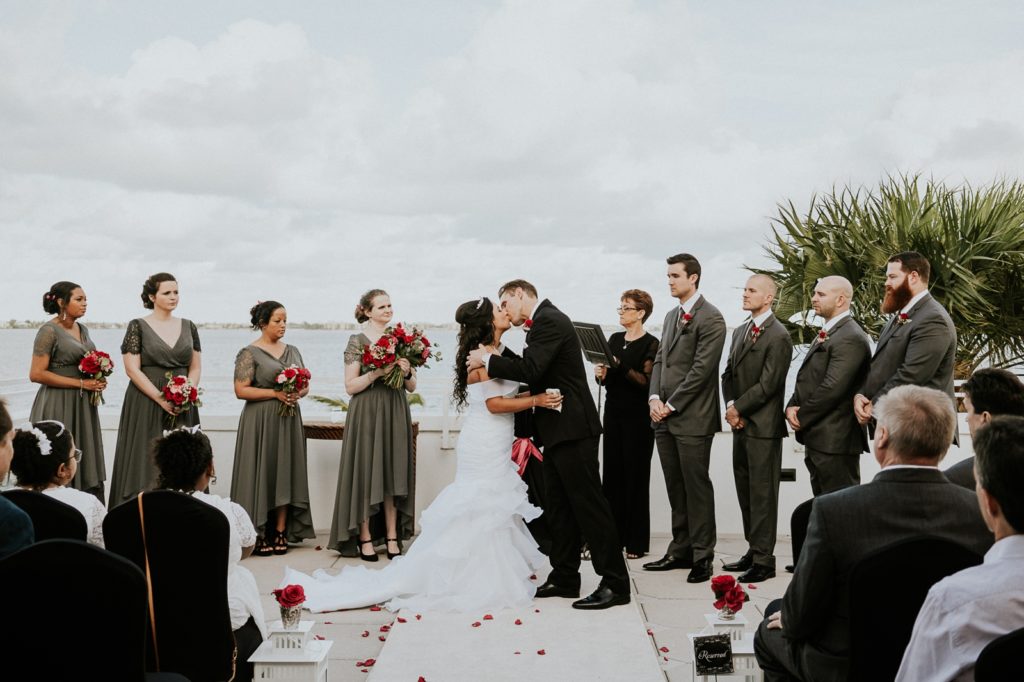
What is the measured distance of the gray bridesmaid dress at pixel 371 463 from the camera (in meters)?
6.27

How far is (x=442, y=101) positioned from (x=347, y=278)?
27654mm

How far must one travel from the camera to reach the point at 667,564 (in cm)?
604

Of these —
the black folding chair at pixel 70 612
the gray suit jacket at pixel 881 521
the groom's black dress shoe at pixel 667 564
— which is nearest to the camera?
the black folding chair at pixel 70 612

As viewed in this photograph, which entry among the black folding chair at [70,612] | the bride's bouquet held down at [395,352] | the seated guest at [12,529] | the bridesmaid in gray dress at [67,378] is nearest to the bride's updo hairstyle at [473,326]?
the bride's bouquet held down at [395,352]

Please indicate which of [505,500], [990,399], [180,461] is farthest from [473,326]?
[990,399]

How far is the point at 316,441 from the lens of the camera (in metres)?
7.19

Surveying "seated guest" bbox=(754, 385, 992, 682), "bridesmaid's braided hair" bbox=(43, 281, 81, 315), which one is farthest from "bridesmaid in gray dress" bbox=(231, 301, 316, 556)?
"seated guest" bbox=(754, 385, 992, 682)

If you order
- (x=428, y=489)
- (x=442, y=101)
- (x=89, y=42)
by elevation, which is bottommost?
(x=428, y=489)

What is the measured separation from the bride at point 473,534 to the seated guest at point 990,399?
2.19m

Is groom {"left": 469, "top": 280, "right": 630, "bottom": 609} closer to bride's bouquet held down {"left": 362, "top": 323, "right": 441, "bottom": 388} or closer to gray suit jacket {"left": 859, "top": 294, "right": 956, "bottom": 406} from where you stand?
bride's bouquet held down {"left": 362, "top": 323, "right": 441, "bottom": 388}

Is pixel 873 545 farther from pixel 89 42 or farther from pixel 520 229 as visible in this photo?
pixel 520 229

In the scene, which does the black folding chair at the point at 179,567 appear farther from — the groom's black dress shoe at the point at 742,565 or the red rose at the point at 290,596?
the groom's black dress shoe at the point at 742,565

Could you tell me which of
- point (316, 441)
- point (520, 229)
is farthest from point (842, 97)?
point (520, 229)

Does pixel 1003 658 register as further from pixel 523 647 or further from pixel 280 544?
pixel 280 544
